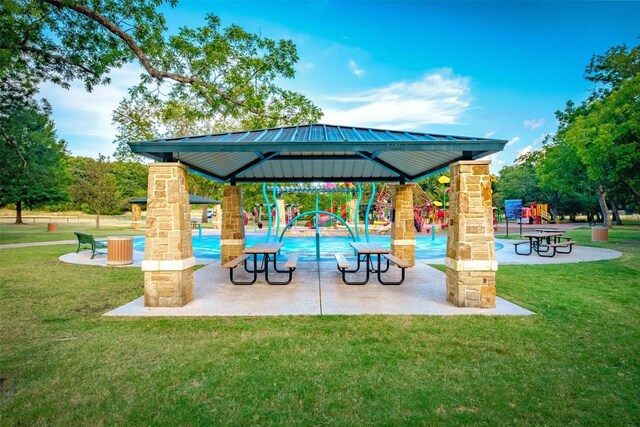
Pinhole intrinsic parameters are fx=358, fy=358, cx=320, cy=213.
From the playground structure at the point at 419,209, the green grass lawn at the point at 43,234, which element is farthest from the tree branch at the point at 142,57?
the playground structure at the point at 419,209

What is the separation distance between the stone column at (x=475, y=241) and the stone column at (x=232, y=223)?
6531 mm

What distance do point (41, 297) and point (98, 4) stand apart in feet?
31.2

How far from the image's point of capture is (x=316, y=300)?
6656 mm

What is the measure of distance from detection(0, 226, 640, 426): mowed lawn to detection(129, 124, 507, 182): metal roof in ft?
9.02

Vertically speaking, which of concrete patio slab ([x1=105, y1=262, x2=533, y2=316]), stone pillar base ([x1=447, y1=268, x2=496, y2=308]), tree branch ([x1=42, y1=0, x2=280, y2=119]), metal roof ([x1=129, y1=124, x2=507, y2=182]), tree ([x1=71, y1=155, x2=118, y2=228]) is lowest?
concrete patio slab ([x1=105, y1=262, x2=533, y2=316])

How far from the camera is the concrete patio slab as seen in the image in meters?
5.87

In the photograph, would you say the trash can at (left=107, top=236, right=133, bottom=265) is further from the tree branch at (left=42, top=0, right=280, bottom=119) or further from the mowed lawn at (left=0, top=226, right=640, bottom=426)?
the tree branch at (left=42, top=0, right=280, bottom=119)

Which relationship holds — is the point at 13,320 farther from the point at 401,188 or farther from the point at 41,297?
the point at 401,188

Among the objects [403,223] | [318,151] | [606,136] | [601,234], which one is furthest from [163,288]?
[601,234]

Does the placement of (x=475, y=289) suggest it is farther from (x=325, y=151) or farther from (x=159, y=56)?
(x=159, y=56)

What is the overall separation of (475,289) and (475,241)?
825mm

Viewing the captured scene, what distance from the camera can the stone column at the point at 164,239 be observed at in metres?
6.04

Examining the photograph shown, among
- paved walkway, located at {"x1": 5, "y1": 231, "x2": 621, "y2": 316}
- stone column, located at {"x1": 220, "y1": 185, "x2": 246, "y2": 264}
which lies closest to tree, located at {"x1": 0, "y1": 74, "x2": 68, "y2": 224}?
stone column, located at {"x1": 220, "y1": 185, "x2": 246, "y2": 264}

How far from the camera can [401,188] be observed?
410 inches
